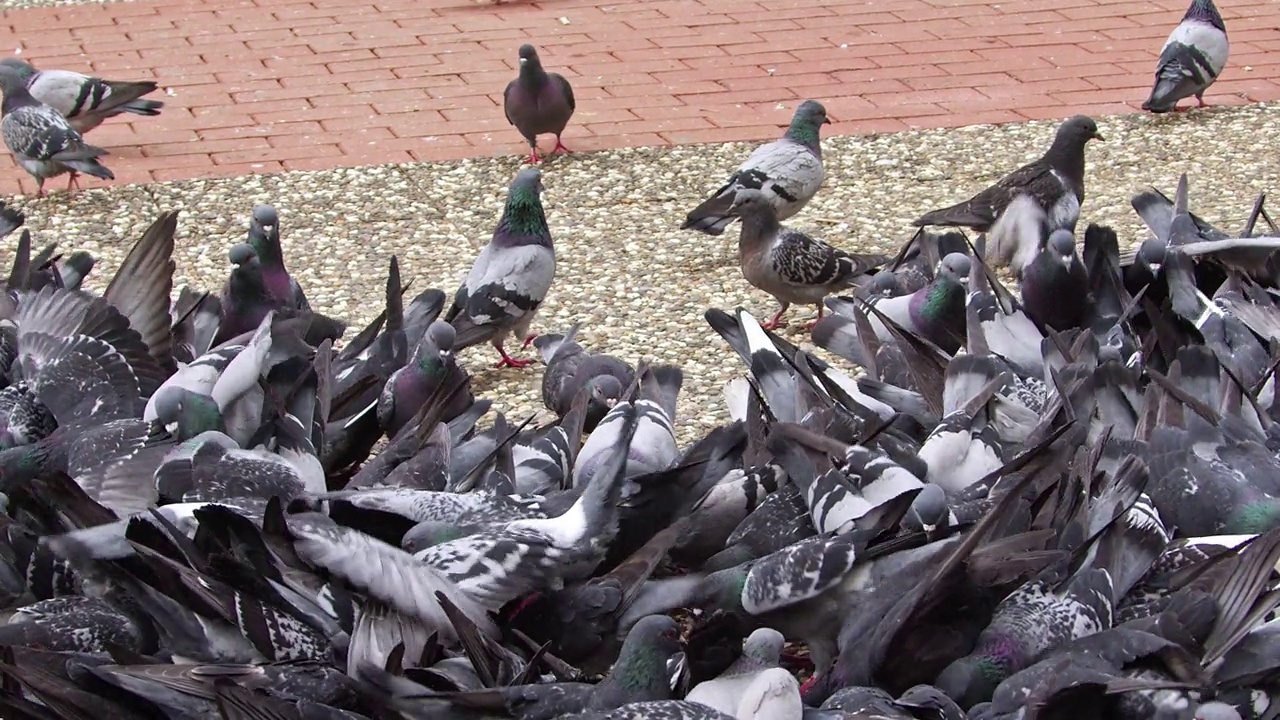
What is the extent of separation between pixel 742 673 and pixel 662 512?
0.63 meters

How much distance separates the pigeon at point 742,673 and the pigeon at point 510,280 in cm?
231

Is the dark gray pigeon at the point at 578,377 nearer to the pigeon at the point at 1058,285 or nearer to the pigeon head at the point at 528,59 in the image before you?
the pigeon at the point at 1058,285

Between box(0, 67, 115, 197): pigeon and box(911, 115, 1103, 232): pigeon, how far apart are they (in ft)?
13.0

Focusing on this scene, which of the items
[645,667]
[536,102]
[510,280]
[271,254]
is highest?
[645,667]

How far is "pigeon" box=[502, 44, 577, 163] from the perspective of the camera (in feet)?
24.4

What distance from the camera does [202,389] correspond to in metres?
4.28

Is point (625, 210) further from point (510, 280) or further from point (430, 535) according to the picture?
point (430, 535)

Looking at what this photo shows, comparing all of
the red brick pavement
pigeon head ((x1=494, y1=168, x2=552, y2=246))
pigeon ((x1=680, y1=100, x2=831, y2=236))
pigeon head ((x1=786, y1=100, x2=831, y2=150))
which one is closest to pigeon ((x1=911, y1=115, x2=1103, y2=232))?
pigeon ((x1=680, y1=100, x2=831, y2=236))

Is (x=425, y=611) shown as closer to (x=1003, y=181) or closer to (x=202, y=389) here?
(x=202, y=389)

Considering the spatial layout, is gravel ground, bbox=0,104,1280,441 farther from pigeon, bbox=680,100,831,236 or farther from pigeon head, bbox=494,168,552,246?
pigeon head, bbox=494,168,552,246

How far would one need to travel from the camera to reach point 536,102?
7.46 metres

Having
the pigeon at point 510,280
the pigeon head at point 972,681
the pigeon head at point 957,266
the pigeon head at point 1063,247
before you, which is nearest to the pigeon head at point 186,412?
the pigeon at point 510,280

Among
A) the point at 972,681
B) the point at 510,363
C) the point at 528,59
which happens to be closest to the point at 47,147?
the point at 528,59

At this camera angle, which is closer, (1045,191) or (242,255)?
(242,255)
